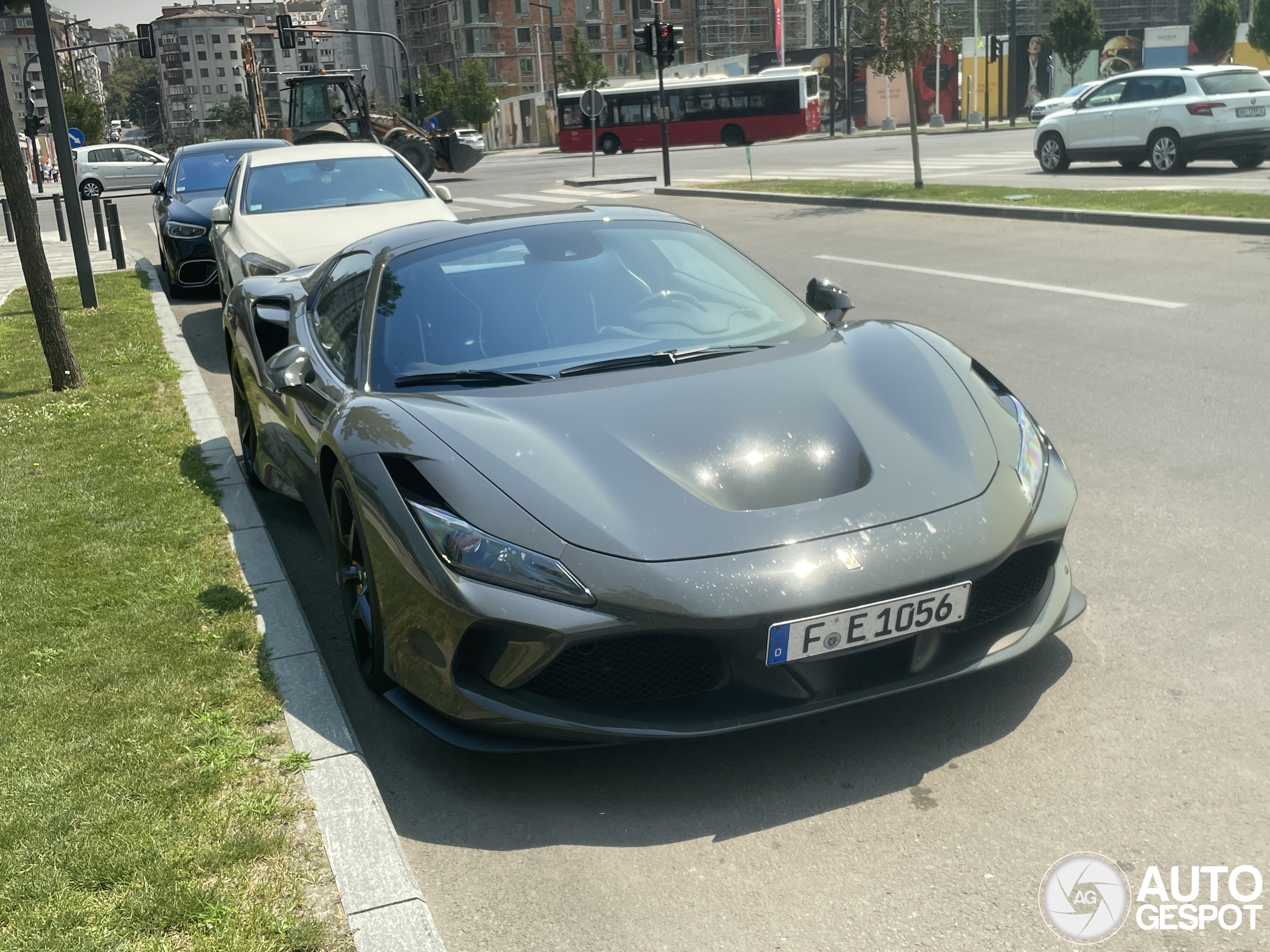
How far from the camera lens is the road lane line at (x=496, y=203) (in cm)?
2522

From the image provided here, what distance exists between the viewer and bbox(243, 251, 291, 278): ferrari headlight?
29.5 ft

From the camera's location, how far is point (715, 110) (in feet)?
170

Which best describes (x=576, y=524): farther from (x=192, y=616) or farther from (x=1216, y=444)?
(x=1216, y=444)

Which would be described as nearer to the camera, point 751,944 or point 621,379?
point 751,944

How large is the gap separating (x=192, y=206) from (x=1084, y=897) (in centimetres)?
1249

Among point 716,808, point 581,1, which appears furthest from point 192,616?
point 581,1

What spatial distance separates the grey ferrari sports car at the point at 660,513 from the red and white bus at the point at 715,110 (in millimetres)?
48873

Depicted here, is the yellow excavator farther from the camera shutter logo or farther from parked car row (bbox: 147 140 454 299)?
the camera shutter logo

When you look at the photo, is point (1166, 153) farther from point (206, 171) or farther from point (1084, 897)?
point (1084, 897)

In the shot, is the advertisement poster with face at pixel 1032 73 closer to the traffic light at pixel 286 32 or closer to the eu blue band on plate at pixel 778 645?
the traffic light at pixel 286 32

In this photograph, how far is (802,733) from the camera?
11.1 feet

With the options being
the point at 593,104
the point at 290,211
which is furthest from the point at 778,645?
the point at 593,104

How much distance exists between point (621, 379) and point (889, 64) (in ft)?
56.5

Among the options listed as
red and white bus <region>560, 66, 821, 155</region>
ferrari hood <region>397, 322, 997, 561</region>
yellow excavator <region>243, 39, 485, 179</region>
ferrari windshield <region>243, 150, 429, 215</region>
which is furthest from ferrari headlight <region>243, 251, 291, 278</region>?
red and white bus <region>560, 66, 821, 155</region>
